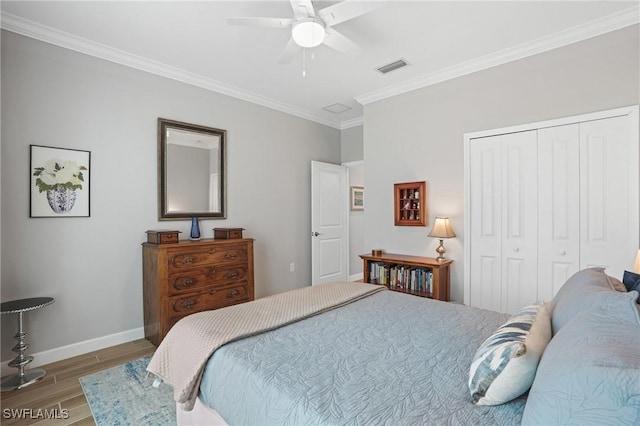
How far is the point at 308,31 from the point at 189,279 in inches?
94.5

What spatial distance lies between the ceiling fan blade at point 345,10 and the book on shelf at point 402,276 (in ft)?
8.23

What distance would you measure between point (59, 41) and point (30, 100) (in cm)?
58

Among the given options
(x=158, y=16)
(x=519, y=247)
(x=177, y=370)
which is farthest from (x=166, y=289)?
(x=519, y=247)

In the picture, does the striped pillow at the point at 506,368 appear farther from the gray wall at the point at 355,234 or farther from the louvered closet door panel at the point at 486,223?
the gray wall at the point at 355,234

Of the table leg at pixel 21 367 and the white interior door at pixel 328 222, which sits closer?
the table leg at pixel 21 367

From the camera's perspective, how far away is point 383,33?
8.74ft

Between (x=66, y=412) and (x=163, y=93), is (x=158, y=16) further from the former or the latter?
(x=66, y=412)

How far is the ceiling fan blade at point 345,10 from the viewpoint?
5.98 ft

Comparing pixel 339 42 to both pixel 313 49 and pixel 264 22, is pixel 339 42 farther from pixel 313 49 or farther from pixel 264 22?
pixel 313 49

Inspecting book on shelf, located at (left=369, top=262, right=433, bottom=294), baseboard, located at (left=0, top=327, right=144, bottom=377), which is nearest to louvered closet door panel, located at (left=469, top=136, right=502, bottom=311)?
book on shelf, located at (left=369, top=262, right=433, bottom=294)

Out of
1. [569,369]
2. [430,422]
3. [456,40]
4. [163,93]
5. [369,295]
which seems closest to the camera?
[569,369]

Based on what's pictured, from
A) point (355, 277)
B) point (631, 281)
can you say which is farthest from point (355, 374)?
point (355, 277)

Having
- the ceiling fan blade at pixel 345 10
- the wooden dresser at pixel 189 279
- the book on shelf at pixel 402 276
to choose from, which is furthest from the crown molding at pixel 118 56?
the book on shelf at pixel 402 276

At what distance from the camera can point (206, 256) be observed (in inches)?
124
